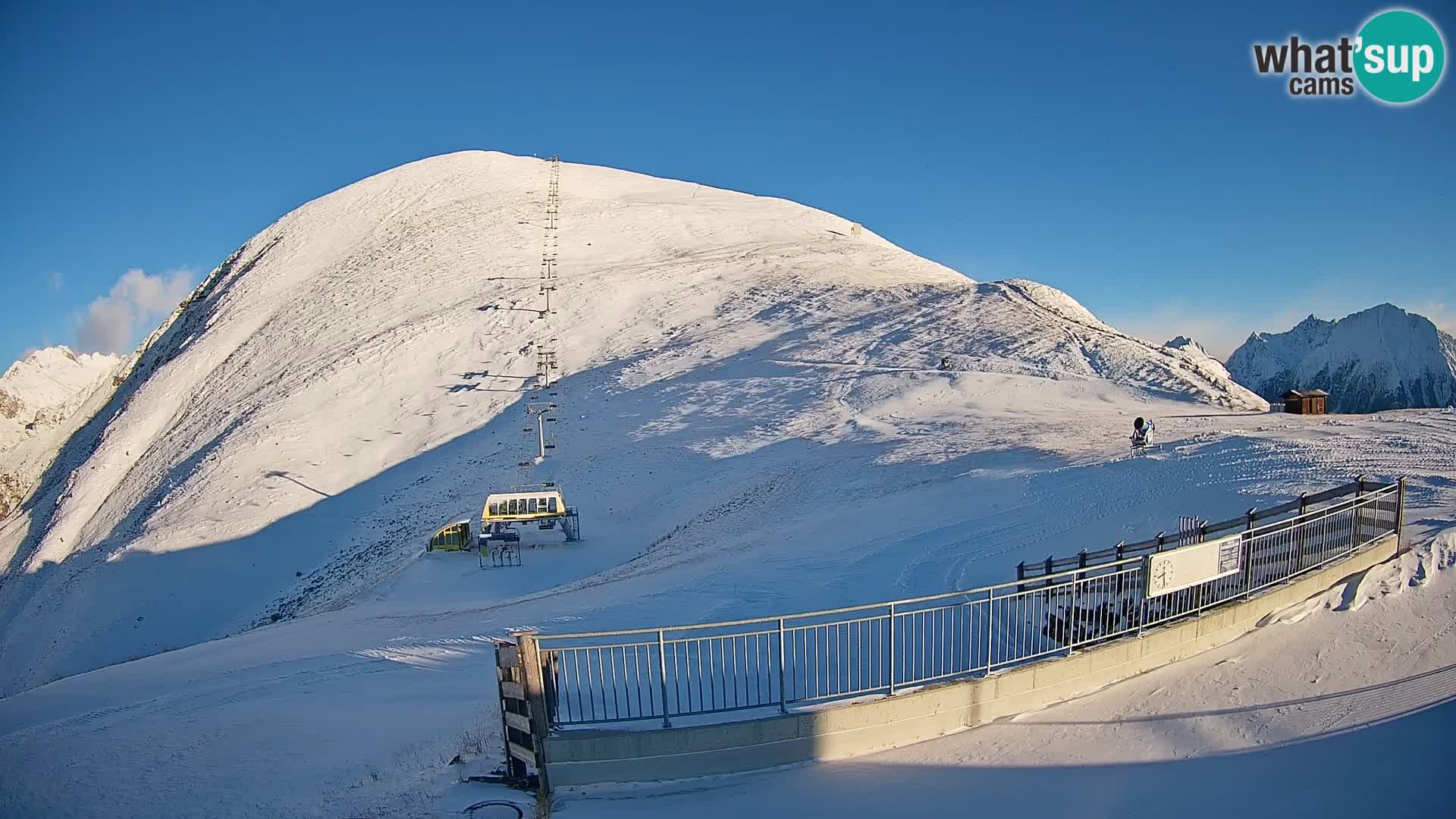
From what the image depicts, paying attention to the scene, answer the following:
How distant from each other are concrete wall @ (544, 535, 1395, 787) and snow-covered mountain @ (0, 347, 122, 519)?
220 feet

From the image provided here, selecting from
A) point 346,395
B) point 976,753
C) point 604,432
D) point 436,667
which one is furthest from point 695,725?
point 346,395

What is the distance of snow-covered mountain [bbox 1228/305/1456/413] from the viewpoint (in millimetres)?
147750

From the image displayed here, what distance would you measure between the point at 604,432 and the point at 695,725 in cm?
3026

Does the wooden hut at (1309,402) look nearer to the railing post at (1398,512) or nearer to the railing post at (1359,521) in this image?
the railing post at (1398,512)

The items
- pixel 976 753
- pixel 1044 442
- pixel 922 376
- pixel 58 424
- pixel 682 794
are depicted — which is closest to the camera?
pixel 682 794

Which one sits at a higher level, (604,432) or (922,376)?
(922,376)

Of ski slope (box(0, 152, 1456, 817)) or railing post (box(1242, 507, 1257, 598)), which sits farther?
ski slope (box(0, 152, 1456, 817))

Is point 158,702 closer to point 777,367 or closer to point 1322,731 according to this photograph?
point 1322,731

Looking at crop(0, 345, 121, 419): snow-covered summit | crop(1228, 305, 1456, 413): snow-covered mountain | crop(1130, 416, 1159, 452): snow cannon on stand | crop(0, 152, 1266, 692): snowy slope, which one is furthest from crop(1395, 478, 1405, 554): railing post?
crop(1228, 305, 1456, 413): snow-covered mountain

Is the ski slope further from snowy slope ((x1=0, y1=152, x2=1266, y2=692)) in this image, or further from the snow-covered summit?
the snow-covered summit

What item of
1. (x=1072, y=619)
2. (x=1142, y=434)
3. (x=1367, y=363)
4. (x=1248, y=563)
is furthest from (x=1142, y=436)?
(x=1367, y=363)

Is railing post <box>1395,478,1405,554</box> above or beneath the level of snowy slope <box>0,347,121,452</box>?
beneath

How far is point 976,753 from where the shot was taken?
7.89 m

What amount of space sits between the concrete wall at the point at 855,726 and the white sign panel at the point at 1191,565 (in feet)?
1.86
